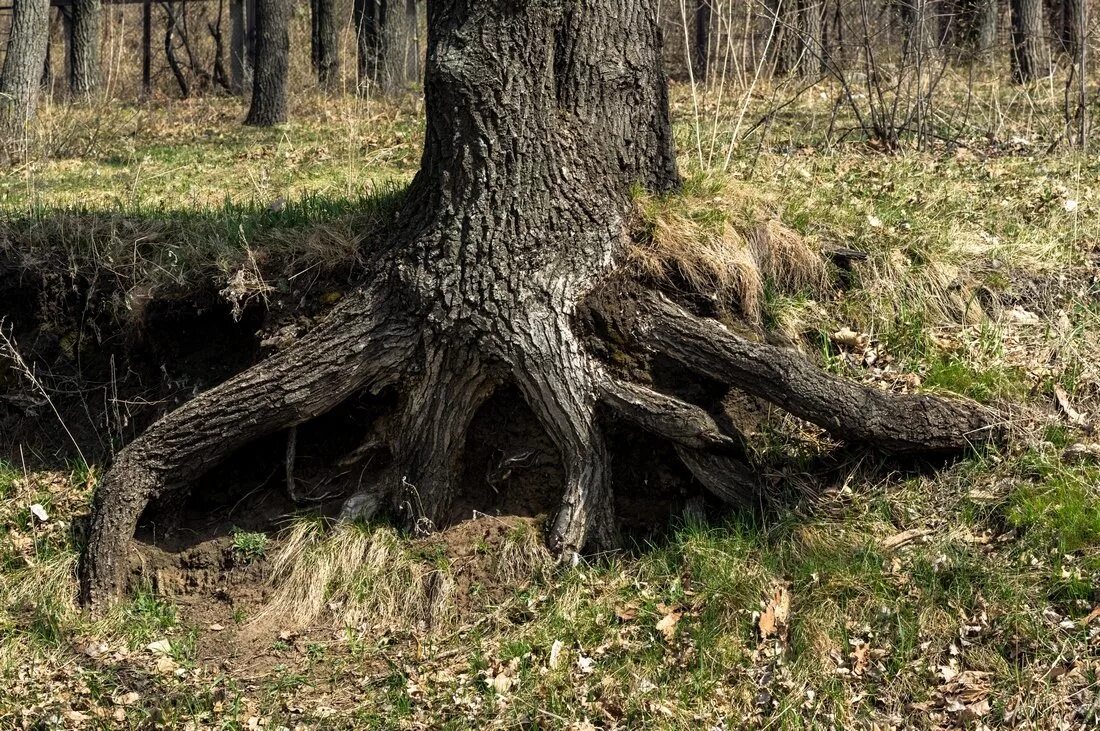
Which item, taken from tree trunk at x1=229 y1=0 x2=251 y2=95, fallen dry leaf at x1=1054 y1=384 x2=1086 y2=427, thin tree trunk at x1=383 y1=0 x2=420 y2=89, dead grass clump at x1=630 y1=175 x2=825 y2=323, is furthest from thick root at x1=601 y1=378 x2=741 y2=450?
tree trunk at x1=229 y1=0 x2=251 y2=95

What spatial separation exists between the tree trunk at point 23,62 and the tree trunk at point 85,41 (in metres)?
5.07

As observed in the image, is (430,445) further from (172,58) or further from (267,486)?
(172,58)

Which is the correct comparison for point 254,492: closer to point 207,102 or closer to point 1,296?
point 1,296

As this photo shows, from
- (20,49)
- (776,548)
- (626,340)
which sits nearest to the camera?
(776,548)

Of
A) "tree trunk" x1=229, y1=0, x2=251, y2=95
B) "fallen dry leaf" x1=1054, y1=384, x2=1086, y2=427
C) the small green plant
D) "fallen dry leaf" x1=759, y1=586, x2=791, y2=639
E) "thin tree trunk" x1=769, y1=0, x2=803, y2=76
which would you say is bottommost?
"fallen dry leaf" x1=759, y1=586, x2=791, y2=639

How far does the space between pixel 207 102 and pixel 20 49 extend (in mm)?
5648

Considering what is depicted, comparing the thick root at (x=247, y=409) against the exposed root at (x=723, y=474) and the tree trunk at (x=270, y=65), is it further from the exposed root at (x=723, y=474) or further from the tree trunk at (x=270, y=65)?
the tree trunk at (x=270, y=65)

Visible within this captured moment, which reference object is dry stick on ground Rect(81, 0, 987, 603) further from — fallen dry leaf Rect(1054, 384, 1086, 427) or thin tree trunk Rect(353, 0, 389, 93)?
thin tree trunk Rect(353, 0, 389, 93)

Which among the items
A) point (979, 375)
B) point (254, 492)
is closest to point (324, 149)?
point (254, 492)

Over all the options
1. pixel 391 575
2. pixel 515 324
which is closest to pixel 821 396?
pixel 515 324

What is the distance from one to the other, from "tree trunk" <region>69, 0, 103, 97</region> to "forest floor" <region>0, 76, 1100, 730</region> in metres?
11.1

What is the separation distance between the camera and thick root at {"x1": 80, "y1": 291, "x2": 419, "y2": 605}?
17.5 feet

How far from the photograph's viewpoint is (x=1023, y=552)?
4461 millimetres

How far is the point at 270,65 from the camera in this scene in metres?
13.1
